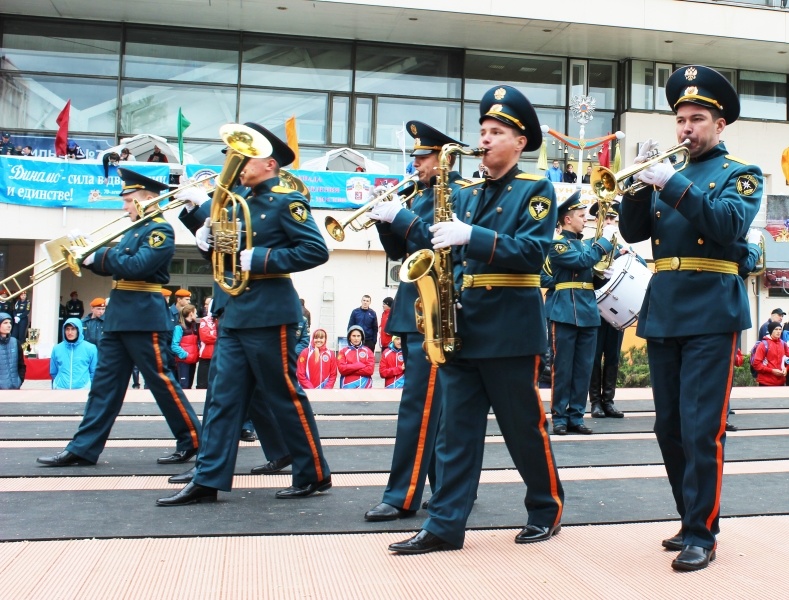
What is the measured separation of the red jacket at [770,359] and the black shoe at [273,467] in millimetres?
9215

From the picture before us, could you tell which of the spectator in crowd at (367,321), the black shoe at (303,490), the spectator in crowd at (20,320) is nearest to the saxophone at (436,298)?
the black shoe at (303,490)

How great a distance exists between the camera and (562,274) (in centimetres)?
845

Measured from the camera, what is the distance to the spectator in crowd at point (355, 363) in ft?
40.5

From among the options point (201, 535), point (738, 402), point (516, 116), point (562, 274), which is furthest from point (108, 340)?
point (738, 402)

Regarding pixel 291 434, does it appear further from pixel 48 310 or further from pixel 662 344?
pixel 48 310

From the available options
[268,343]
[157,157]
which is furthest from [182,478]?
[157,157]

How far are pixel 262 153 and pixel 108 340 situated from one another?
6.85 feet

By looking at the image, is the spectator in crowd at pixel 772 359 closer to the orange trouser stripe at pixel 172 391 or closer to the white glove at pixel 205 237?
the orange trouser stripe at pixel 172 391

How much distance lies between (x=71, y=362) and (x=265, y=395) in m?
7.12

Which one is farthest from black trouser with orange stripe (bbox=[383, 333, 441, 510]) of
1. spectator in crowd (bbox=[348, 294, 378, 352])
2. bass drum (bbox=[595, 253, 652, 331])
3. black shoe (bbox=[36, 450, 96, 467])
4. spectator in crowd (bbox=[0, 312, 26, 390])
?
spectator in crowd (bbox=[348, 294, 378, 352])

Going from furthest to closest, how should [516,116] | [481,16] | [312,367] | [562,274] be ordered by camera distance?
[481,16] → [312,367] → [562,274] → [516,116]

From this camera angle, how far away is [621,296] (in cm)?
869

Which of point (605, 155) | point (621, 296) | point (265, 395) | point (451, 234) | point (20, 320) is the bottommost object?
point (265, 395)

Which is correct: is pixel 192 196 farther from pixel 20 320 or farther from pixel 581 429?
pixel 20 320
